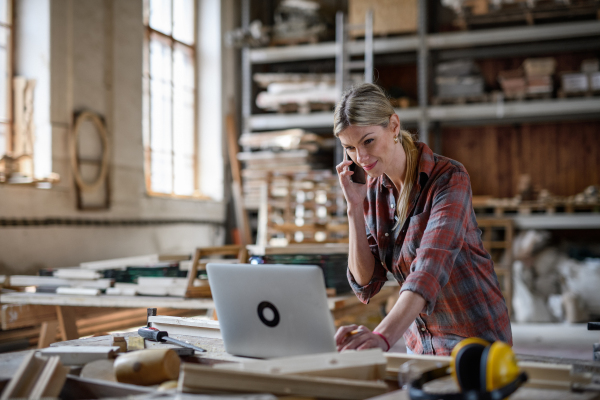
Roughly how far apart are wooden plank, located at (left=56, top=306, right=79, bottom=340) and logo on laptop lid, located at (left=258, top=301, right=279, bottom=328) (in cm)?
266

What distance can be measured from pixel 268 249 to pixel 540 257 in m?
4.94

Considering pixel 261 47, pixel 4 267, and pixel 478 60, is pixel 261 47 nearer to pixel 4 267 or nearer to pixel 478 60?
pixel 478 60

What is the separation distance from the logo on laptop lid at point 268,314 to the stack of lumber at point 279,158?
19.9ft

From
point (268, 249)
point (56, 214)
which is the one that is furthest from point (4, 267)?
point (268, 249)

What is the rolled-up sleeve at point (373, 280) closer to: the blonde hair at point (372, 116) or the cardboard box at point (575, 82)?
the blonde hair at point (372, 116)

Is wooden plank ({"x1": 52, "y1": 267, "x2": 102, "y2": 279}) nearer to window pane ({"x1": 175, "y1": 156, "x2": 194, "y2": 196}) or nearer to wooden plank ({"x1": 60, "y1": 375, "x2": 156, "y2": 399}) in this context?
wooden plank ({"x1": 60, "y1": 375, "x2": 156, "y2": 399})

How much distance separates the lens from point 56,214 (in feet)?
18.7

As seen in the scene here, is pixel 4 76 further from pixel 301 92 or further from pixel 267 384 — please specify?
pixel 267 384

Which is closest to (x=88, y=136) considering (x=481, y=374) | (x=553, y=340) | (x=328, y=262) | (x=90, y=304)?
(x=90, y=304)

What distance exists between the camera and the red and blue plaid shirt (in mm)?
1758

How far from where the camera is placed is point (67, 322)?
3.81 meters

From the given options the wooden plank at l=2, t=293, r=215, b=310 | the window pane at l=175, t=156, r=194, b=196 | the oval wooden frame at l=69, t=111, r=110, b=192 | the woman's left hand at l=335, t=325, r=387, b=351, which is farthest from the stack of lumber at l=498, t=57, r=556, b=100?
the woman's left hand at l=335, t=325, r=387, b=351

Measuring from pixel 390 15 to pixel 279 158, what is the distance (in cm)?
253

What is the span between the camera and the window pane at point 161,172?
768cm
